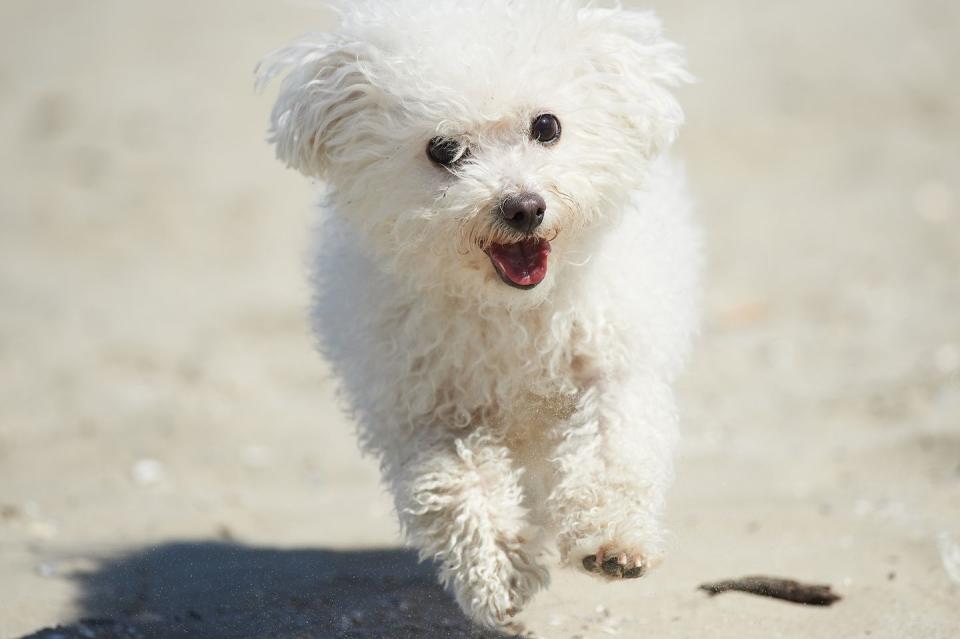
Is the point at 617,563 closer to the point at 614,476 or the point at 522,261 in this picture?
the point at 614,476

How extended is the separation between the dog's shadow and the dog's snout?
4.72 feet

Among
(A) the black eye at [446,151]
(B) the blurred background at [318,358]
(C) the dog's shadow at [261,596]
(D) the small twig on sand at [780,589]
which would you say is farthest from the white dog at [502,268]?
(D) the small twig on sand at [780,589]

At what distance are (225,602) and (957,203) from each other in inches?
284

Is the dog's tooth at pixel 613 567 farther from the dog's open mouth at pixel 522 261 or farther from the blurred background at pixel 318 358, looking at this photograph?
the dog's open mouth at pixel 522 261

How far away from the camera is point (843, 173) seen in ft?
33.8

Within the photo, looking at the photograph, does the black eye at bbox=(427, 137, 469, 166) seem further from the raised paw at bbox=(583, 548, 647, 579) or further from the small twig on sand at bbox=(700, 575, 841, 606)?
the small twig on sand at bbox=(700, 575, 841, 606)

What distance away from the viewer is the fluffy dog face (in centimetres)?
362

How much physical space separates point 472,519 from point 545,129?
1.25m

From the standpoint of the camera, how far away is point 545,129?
3.71 meters

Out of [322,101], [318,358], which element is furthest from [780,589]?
[318,358]

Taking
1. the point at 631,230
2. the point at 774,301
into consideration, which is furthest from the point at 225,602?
the point at 774,301

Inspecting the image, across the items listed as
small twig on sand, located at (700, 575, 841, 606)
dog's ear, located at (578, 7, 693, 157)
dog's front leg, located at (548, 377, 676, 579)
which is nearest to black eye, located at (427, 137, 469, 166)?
dog's ear, located at (578, 7, 693, 157)

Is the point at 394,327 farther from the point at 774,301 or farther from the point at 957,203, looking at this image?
the point at 957,203

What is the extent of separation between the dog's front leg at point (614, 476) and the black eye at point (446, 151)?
90 cm
